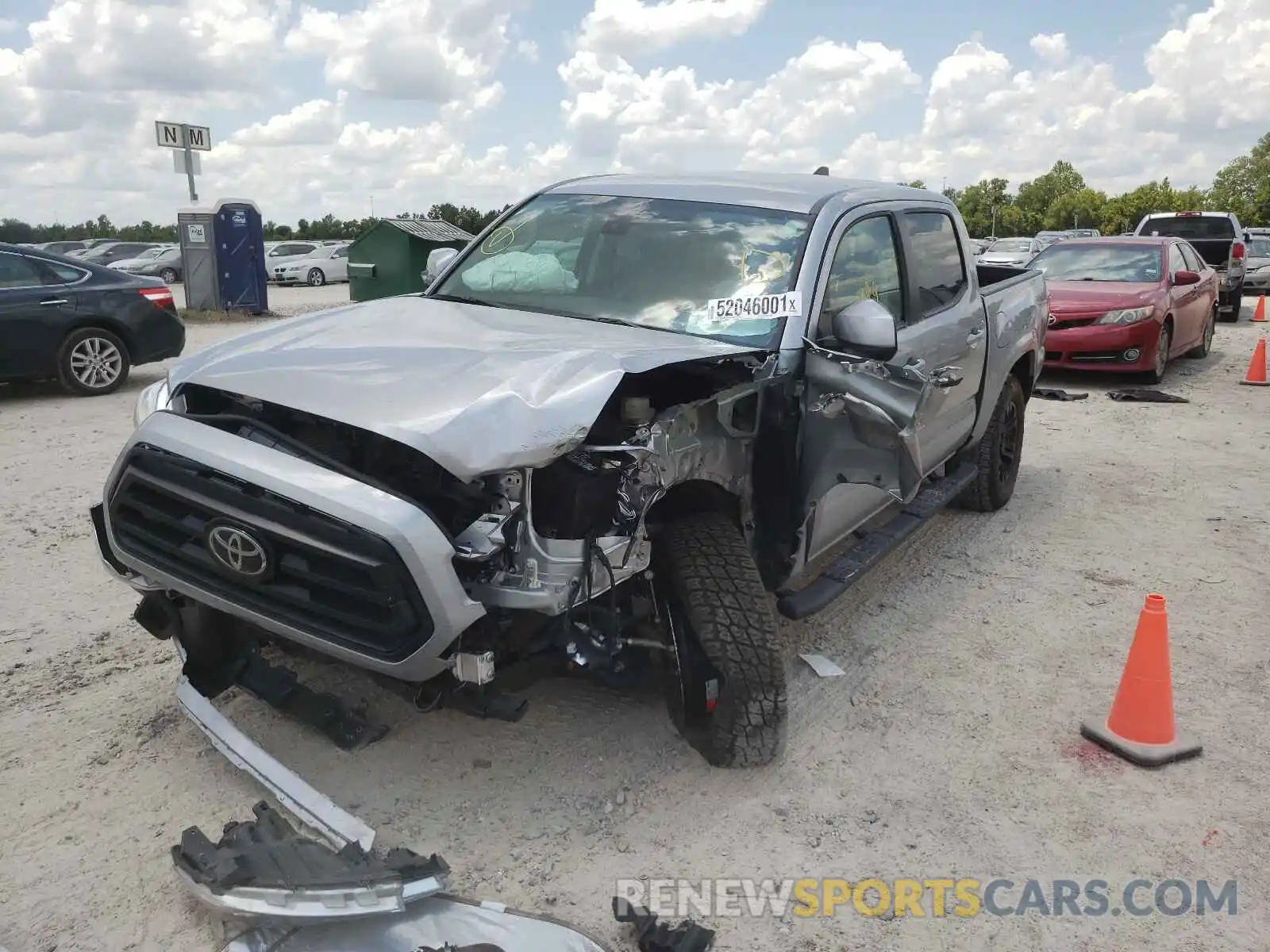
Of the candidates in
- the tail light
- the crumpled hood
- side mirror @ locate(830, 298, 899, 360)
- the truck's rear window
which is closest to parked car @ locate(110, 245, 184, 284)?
the tail light

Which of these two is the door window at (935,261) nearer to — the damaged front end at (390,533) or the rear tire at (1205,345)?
the damaged front end at (390,533)

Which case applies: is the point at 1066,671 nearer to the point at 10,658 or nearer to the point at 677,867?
the point at 677,867

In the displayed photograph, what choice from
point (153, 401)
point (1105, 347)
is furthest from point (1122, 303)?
point (153, 401)

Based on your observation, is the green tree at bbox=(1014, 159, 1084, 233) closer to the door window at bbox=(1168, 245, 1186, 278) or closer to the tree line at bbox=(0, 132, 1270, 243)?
the tree line at bbox=(0, 132, 1270, 243)

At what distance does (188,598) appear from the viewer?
341cm

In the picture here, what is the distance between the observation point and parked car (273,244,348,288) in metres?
30.9

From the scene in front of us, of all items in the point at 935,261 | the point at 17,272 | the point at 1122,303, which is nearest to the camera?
the point at 935,261

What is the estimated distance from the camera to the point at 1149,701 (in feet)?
12.2

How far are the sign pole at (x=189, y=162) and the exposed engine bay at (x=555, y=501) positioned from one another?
712 inches

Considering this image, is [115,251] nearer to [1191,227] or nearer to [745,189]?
[1191,227]

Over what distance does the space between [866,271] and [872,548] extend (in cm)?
123

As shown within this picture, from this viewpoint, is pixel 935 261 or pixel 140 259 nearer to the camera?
pixel 935 261

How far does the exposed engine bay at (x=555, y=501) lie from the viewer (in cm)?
286

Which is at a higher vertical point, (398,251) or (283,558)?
(398,251)
